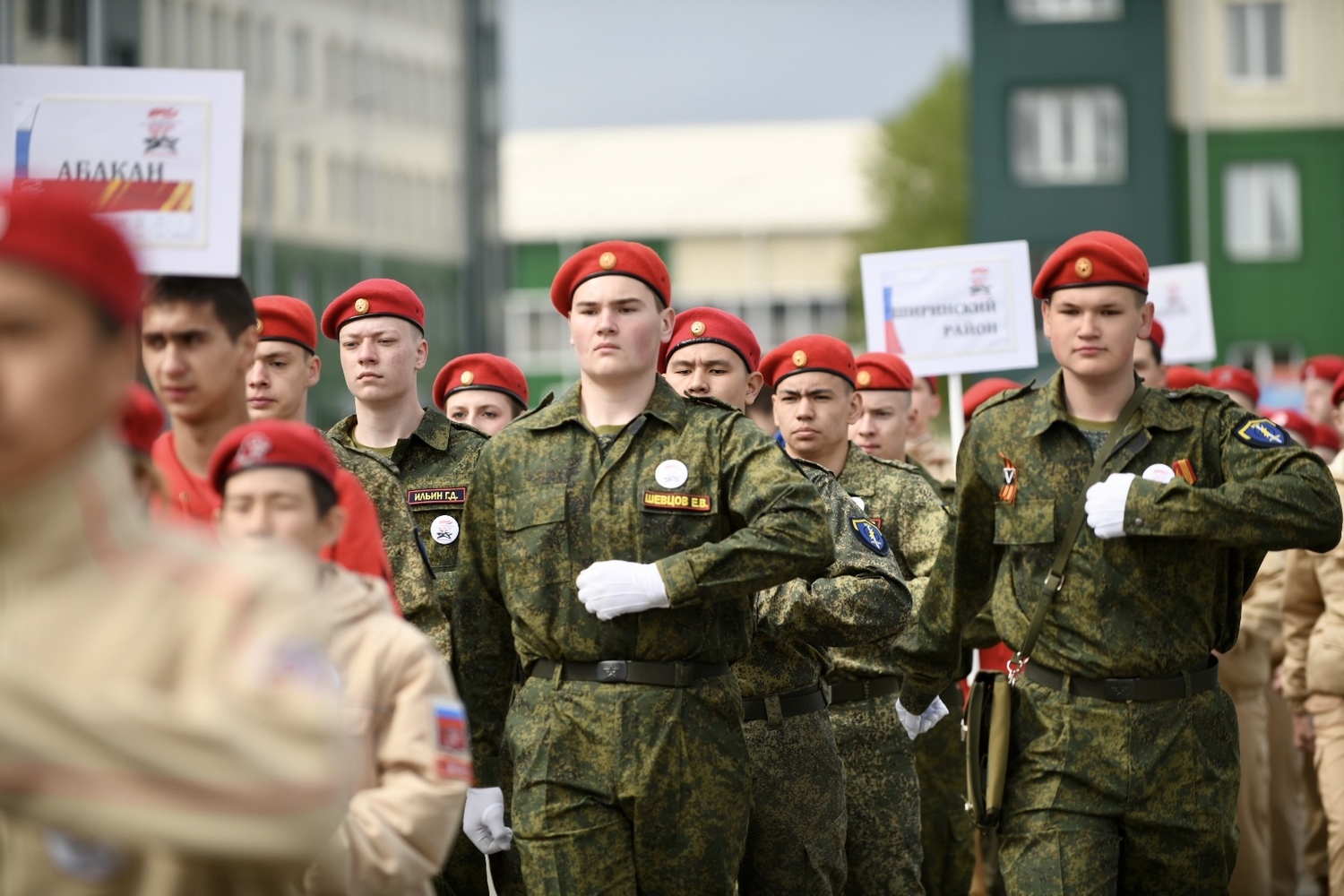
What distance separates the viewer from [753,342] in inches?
324

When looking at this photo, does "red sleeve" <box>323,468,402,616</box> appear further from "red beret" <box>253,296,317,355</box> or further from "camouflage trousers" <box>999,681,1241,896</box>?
"red beret" <box>253,296,317,355</box>

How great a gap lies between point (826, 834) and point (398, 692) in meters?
3.34

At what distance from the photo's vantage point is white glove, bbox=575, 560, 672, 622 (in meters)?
5.63

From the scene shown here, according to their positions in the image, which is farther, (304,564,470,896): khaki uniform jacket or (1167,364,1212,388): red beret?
(1167,364,1212,388): red beret

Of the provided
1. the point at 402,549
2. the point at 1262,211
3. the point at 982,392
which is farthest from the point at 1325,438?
the point at 1262,211

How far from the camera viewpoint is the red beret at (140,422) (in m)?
4.29

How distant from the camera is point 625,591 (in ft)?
18.5

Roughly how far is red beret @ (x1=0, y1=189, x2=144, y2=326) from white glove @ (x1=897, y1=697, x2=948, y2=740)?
17.3ft

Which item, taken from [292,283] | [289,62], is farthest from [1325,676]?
[289,62]

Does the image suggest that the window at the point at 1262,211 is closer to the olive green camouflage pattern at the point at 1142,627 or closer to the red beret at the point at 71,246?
the olive green camouflage pattern at the point at 1142,627

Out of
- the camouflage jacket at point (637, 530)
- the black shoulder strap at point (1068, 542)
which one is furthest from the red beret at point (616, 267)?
the black shoulder strap at point (1068, 542)

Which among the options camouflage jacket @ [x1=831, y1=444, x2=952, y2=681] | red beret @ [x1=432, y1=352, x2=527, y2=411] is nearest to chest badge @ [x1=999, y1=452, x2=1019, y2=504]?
camouflage jacket @ [x1=831, y1=444, x2=952, y2=681]

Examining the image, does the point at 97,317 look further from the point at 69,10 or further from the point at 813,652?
the point at 69,10

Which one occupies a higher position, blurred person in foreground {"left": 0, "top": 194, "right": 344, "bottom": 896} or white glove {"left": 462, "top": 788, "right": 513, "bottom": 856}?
blurred person in foreground {"left": 0, "top": 194, "right": 344, "bottom": 896}
